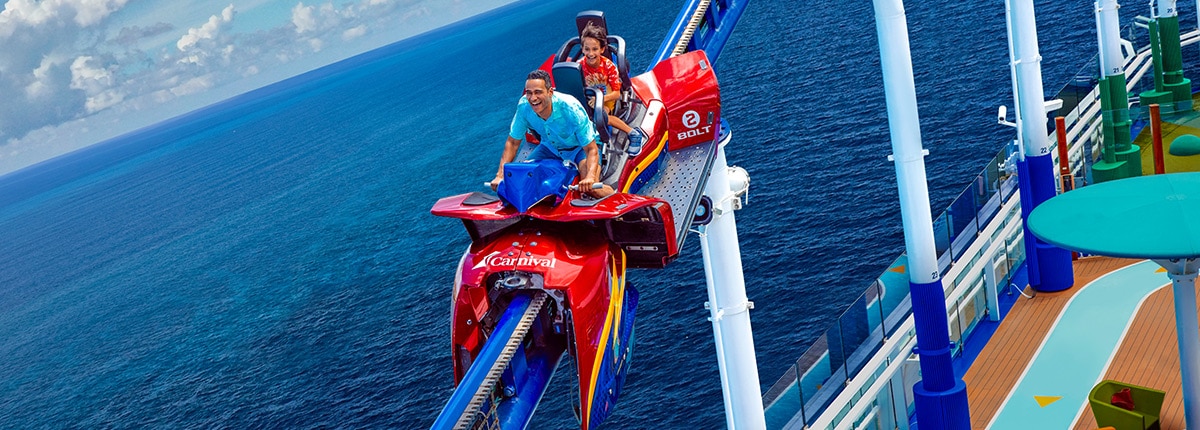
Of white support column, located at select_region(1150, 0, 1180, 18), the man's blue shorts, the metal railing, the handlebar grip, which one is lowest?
the metal railing

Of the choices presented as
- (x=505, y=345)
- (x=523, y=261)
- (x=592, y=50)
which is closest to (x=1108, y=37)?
(x=592, y=50)

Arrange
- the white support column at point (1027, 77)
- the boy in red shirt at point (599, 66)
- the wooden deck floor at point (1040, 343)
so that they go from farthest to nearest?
1. the white support column at point (1027, 77)
2. the wooden deck floor at point (1040, 343)
3. the boy in red shirt at point (599, 66)

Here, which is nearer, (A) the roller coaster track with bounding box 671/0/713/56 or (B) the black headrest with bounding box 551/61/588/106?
(B) the black headrest with bounding box 551/61/588/106

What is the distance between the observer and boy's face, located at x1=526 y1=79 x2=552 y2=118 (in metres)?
8.70

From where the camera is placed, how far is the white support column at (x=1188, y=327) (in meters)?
10.0

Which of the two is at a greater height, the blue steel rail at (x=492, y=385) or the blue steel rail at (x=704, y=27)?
the blue steel rail at (x=704, y=27)

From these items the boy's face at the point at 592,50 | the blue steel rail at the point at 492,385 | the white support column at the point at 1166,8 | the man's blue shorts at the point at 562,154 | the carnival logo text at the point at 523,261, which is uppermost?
the boy's face at the point at 592,50

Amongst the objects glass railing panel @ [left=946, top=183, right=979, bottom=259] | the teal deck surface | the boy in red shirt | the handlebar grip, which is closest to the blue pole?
the teal deck surface

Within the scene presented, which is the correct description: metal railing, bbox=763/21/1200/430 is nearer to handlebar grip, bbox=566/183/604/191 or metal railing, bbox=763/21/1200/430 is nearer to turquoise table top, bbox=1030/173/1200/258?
turquoise table top, bbox=1030/173/1200/258

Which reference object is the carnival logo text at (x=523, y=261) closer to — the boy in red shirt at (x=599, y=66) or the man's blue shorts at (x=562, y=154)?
the man's blue shorts at (x=562, y=154)

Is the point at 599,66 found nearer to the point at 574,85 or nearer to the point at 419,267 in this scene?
the point at 574,85

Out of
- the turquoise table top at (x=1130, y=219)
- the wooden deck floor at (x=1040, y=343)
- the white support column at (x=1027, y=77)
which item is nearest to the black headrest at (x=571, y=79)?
the turquoise table top at (x=1130, y=219)

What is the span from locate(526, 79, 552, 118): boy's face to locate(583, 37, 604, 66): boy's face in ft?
6.68

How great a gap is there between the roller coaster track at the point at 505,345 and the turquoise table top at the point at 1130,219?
520 centimetres
